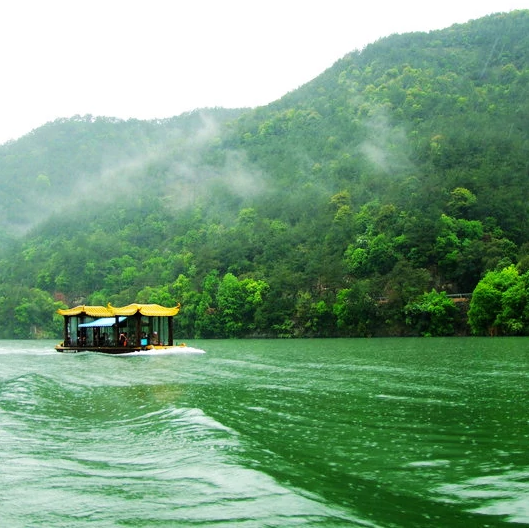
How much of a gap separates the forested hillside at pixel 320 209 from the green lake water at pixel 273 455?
42.1 meters

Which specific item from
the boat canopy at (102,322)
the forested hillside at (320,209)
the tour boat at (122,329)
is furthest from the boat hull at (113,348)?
the forested hillside at (320,209)

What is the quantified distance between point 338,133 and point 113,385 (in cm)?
11857

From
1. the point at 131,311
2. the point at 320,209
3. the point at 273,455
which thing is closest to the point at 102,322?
the point at 131,311

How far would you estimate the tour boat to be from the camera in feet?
152

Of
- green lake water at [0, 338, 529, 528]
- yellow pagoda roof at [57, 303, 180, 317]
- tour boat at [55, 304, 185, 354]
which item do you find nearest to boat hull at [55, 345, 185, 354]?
tour boat at [55, 304, 185, 354]

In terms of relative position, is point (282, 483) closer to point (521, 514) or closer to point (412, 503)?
point (412, 503)

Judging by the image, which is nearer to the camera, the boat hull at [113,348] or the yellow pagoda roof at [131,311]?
the boat hull at [113,348]

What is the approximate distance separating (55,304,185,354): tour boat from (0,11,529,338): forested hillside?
26642 mm

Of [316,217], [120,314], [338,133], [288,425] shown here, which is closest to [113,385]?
[288,425]

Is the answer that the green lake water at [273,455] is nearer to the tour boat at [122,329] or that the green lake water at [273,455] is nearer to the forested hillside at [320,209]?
the tour boat at [122,329]

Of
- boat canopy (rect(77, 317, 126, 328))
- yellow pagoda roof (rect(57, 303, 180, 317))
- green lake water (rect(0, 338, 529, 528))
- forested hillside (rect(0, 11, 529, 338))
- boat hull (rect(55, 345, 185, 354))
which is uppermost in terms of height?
forested hillside (rect(0, 11, 529, 338))

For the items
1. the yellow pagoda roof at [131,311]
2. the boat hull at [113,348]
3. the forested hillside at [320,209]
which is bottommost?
the boat hull at [113,348]

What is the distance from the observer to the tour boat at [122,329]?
152ft

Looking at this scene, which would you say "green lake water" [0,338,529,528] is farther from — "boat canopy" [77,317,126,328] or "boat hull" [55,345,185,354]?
"boat canopy" [77,317,126,328]
